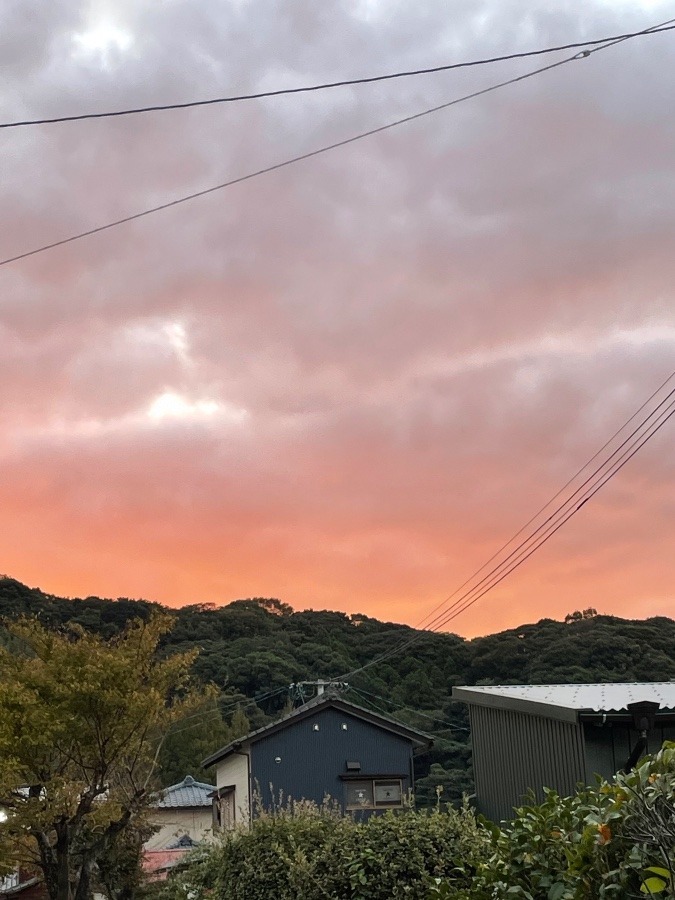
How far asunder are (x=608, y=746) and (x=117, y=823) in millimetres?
9491

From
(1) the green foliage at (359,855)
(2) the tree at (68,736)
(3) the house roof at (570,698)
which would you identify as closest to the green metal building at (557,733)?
(3) the house roof at (570,698)

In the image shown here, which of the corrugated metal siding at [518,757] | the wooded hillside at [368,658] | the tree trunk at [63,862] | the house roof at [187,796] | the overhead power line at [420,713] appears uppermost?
the wooded hillside at [368,658]

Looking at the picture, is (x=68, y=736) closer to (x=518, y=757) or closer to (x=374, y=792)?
(x=518, y=757)

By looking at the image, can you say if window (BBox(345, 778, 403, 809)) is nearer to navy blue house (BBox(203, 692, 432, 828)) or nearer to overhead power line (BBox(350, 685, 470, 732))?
navy blue house (BBox(203, 692, 432, 828))

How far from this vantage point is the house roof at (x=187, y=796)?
3534 cm

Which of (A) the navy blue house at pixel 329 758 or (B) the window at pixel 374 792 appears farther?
(B) the window at pixel 374 792

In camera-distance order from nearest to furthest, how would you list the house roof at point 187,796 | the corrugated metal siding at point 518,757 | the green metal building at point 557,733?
the green metal building at point 557,733 → the corrugated metal siding at point 518,757 → the house roof at point 187,796

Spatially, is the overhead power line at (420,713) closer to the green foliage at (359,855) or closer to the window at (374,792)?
the window at (374,792)

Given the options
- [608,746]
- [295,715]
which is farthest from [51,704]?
[295,715]

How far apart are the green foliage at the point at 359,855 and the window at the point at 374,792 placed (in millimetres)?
18404

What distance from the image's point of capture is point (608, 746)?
11688mm

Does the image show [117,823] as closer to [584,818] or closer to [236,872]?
[236,872]

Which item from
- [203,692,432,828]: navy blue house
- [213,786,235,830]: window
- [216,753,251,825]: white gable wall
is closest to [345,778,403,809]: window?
[203,692,432,828]: navy blue house

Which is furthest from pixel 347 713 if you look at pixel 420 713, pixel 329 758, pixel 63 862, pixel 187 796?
pixel 63 862
